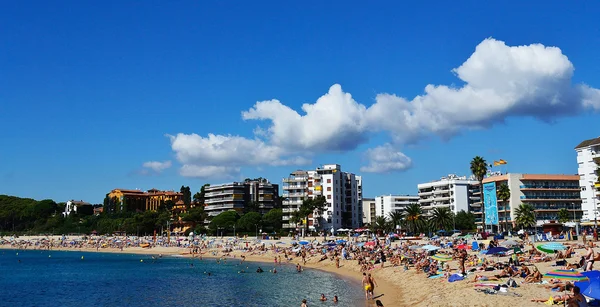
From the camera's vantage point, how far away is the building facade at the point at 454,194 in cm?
12888

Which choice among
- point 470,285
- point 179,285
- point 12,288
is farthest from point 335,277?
point 12,288

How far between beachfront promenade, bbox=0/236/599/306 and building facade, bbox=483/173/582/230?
54.2m

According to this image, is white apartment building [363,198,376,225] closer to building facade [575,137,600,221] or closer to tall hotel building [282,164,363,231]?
tall hotel building [282,164,363,231]

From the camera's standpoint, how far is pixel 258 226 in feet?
404

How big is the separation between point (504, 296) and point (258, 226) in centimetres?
10072

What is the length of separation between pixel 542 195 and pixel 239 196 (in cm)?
8416

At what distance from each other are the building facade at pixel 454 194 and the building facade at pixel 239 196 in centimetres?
4932

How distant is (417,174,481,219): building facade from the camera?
129 m

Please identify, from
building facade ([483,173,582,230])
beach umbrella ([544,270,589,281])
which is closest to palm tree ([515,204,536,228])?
building facade ([483,173,582,230])

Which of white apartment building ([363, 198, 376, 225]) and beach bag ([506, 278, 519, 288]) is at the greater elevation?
white apartment building ([363, 198, 376, 225])

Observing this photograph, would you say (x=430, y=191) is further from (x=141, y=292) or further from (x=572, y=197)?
(x=141, y=292)

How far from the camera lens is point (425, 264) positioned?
140ft

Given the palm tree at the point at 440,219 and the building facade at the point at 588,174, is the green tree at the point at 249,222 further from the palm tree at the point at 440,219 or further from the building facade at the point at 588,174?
the building facade at the point at 588,174

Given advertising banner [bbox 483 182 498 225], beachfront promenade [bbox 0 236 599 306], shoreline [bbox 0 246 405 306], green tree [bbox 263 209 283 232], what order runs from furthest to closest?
green tree [bbox 263 209 283 232] → advertising banner [bbox 483 182 498 225] → shoreline [bbox 0 246 405 306] → beachfront promenade [bbox 0 236 599 306]
